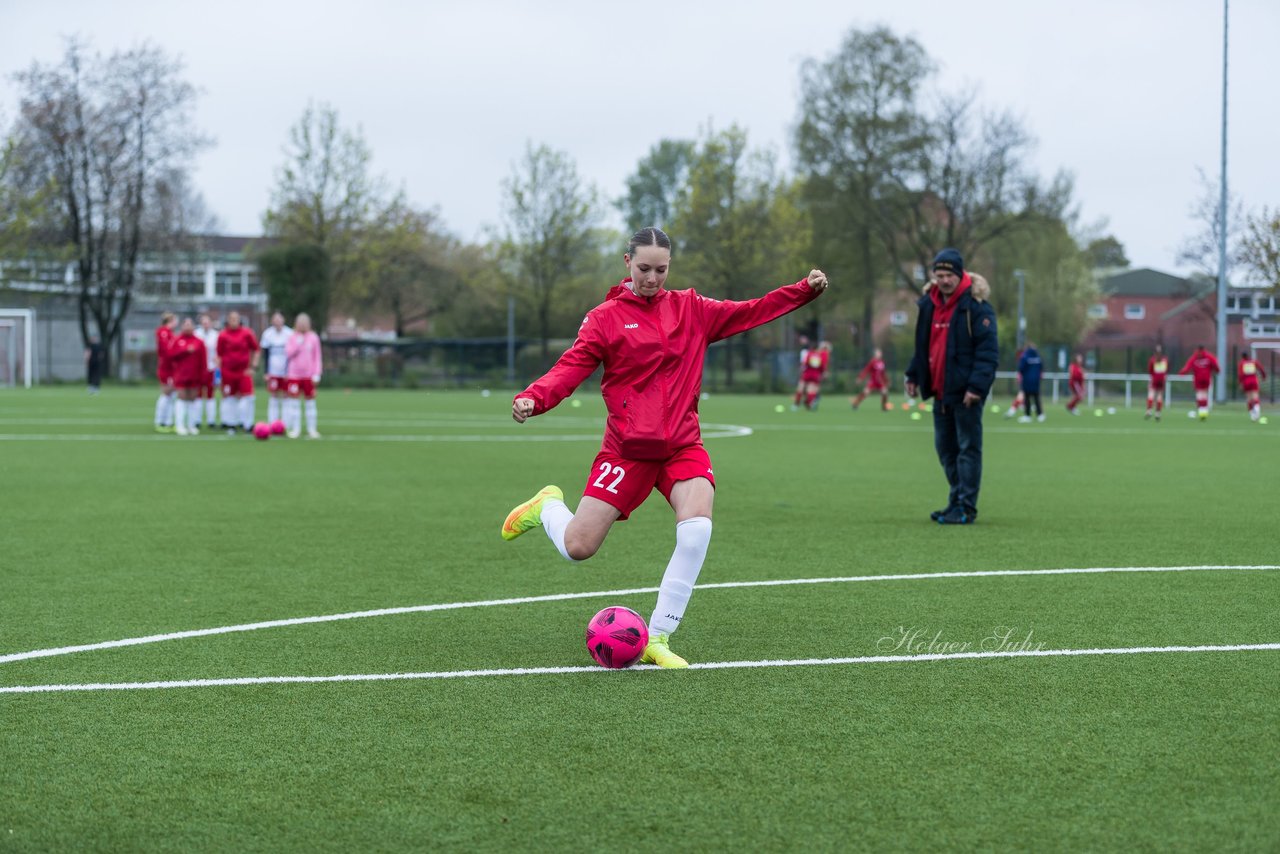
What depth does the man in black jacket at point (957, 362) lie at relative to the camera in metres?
11.7

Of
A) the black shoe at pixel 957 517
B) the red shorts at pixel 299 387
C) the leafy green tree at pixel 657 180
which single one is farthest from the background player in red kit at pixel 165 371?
the leafy green tree at pixel 657 180

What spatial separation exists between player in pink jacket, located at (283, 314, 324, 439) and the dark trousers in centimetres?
1299

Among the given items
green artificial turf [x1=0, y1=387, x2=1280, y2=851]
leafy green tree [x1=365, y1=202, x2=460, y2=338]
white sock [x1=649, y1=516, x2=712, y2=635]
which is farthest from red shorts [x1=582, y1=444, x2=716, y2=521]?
leafy green tree [x1=365, y1=202, x2=460, y2=338]

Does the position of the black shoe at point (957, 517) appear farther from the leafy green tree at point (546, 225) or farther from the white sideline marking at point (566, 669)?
the leafy green tree at point (546, 225)

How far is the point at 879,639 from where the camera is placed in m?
6.69

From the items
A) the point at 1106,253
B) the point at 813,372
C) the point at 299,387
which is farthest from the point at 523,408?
the point at 1106,253

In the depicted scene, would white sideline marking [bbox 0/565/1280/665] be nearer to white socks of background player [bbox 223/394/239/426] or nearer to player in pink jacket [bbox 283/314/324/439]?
A: player in pink jacket [bbox 283/314/324/439]

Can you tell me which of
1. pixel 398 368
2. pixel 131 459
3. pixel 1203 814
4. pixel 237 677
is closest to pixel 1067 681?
pixel 1203 814

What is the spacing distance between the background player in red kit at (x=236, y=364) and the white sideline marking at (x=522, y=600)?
16.6 meters

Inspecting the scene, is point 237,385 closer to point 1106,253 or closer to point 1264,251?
point 1264,251

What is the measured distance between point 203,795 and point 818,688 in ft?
7.84

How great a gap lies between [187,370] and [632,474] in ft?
64.0

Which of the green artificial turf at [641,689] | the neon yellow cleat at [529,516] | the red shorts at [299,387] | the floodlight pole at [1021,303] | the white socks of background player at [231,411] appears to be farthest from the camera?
the floodlight pole at [1021,303]

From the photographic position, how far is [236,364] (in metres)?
24.5
